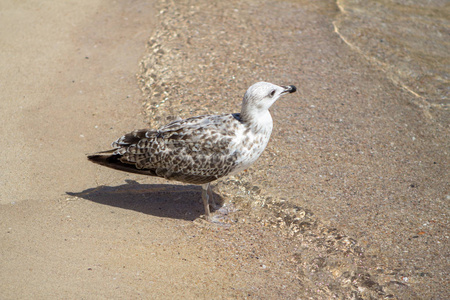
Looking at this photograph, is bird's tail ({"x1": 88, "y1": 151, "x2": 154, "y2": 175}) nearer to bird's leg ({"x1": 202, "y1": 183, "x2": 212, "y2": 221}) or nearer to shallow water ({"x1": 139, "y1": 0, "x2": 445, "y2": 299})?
bird's leg ({"x1": 202, "y1": 183, "x2": 212, "y2": 221})

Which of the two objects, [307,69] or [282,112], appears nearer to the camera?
[282,112]

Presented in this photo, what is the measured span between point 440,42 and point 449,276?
19.9 feet

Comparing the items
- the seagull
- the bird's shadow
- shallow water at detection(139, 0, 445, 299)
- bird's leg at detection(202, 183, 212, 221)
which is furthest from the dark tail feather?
shallow water at detection(139, 0, 445, 299)

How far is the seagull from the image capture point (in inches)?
223

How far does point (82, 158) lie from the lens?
703 centimetres

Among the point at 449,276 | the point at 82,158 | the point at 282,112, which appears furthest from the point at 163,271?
the point at 282,112

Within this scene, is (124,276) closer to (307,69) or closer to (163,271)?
(163,271)

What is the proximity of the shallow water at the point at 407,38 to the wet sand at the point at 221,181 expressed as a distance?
35 cm

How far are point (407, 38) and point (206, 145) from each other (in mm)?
6208

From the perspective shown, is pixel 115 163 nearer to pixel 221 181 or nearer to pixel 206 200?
pixel 206 200

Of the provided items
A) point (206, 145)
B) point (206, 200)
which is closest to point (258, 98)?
point (206, 145)

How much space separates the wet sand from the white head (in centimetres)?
133

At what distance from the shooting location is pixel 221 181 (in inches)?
271

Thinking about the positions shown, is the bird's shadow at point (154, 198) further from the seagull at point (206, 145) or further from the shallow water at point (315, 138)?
the seagull at point (206, 145)
